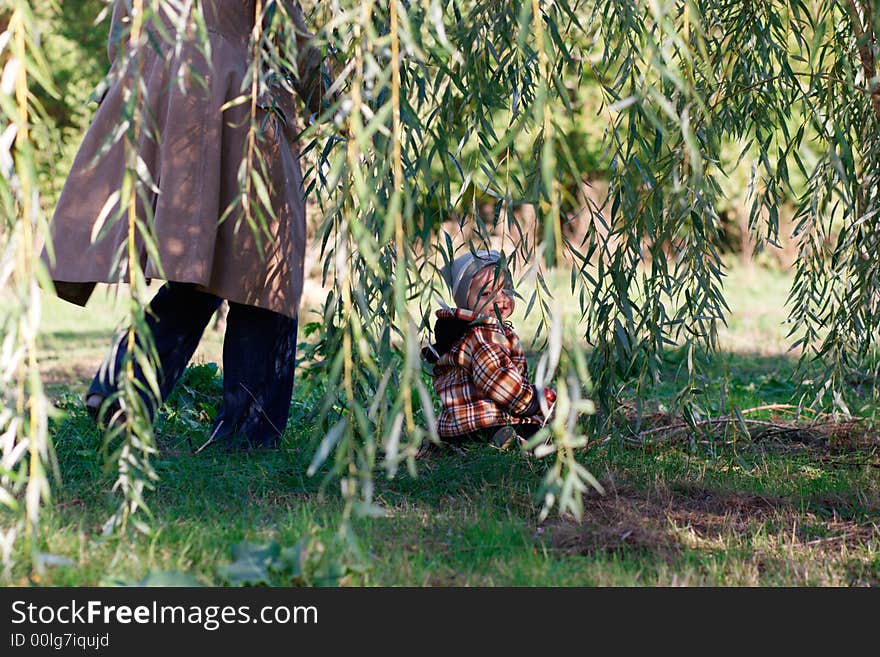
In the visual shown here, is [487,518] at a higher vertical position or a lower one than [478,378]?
lower

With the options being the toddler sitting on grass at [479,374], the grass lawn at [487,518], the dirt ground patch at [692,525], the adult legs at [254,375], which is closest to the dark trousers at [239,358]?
the adult legs at [254,375]

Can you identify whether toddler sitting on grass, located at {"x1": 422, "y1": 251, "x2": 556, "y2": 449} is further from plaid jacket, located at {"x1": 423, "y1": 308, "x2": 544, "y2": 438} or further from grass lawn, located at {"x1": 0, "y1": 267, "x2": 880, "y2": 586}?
grass lawn, located at {"x1": 0, "y1": 267, "x2": 880, "y2": 586}

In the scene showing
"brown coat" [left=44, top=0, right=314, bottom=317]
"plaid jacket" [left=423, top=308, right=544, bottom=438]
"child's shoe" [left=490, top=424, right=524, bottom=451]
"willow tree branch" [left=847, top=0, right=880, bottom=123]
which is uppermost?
"willow tree branch" [left=847, top=0, right=880, bottom=123]

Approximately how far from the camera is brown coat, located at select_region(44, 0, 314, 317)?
2.61m

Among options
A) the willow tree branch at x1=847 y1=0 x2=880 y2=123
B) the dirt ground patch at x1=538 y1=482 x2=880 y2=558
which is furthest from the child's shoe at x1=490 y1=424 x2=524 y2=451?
the willow tree branch at x1=847 y1=0 x2=880 y2=123

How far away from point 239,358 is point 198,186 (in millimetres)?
570

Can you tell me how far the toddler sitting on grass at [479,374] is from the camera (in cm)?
300

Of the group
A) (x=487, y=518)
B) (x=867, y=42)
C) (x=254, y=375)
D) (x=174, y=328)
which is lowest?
(x=487, y=518)

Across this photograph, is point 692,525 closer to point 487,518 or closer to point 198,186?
point 487,518

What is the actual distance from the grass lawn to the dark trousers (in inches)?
4.7

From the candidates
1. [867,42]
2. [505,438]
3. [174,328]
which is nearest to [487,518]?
[505,438]

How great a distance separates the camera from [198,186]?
2.63 meters

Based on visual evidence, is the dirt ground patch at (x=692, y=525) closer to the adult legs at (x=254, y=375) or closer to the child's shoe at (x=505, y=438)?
the child's shoe at (x=505, y=438)
